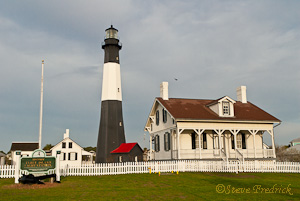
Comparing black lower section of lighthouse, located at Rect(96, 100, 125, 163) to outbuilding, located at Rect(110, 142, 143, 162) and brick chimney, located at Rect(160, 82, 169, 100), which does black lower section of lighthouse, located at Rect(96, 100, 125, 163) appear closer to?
outbuilding, located at Rect(110, 142, 143, 162)

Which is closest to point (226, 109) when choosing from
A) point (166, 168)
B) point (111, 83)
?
point (166, 168)

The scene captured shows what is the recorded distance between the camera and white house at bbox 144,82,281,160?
26453mm

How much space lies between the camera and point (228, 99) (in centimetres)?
2816

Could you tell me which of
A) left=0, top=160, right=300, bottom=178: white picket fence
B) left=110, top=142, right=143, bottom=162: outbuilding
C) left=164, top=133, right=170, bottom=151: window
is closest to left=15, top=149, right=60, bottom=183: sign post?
left=0, top=160, right=300, bottom=178: white picket fence

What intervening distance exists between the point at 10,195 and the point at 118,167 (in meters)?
10.4

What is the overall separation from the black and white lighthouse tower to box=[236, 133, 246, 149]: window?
519 inches

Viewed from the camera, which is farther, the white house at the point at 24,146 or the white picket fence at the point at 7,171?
the white house at the point at 24,146

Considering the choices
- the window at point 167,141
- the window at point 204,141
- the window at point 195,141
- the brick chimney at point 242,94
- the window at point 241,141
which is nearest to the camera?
the window at point 195,141

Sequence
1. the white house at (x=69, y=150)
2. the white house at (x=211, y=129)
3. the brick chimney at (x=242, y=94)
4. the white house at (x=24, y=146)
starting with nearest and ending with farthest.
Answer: the white house at (x=211, y=129) → the brick chimney at (x=242, y=94) → the white house at (x=69, y=150) → the white house at (x=24, y=146)

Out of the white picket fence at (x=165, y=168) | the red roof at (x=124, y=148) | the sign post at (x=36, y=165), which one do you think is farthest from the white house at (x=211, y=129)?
the sign post at (x=36, y=165)

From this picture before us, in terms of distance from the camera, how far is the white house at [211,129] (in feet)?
86.8

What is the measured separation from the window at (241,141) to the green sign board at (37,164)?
60.4 ft

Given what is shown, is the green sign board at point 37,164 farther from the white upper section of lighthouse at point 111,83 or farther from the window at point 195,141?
the white upper section of lighthouse at point 111,83

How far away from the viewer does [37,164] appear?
16.9m
